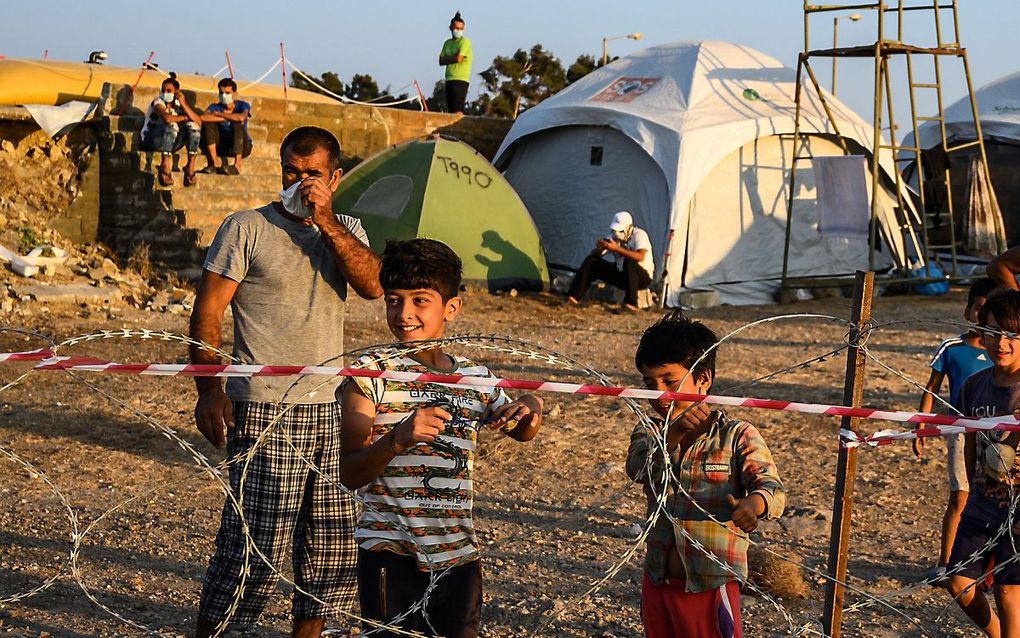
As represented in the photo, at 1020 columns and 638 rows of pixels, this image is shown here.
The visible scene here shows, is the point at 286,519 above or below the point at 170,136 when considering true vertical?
below

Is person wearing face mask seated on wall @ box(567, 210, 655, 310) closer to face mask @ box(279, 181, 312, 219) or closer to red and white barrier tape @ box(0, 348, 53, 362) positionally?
face mask @ box(279, 181, 312, 219)

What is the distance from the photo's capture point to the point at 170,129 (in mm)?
13391

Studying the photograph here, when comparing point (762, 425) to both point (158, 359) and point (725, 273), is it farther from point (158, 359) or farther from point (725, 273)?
point (725, 273)

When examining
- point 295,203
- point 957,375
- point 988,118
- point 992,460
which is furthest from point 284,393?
point 988,118

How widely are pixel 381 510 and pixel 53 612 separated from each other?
2124 mm

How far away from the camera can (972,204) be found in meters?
15.6

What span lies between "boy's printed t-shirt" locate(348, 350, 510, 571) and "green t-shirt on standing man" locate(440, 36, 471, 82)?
15738mm

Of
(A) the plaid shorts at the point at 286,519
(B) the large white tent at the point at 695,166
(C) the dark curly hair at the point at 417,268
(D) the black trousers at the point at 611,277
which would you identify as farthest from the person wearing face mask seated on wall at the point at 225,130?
(C) the dark curly hair at the point at 417,268

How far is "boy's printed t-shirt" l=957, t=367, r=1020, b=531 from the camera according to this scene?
3.76 metres

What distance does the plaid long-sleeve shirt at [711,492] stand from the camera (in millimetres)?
2973

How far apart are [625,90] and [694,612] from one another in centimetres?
1266

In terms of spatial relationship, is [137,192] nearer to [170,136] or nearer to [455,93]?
[170,136]

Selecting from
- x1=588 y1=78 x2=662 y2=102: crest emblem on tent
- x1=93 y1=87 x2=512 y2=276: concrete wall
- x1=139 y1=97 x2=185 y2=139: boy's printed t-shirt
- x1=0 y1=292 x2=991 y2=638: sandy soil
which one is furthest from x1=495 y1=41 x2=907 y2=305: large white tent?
x1=139 y1=97 x2=185 y2=139: boy's printed t-shirt

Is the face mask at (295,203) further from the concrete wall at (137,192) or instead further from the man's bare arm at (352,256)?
the concrete wall at (137,192)
